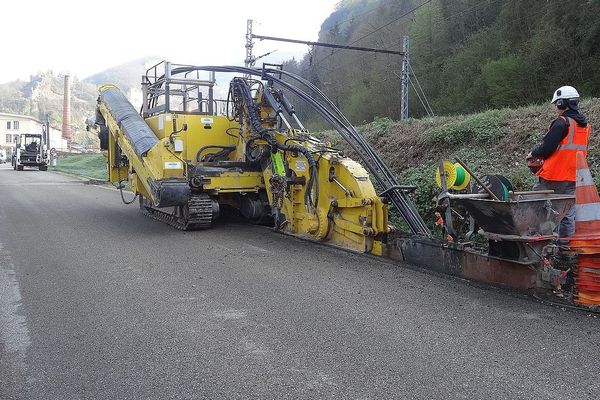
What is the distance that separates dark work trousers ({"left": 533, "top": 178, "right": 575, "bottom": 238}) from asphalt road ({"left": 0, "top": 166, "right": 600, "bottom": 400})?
84 centimetres

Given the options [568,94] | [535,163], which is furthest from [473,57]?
[568,94]

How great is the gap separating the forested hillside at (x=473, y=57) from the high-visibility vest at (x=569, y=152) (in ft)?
60.9

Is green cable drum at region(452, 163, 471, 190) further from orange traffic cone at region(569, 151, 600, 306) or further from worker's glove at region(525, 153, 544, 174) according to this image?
orange traffic cone at region(569, 151, 600, 306)

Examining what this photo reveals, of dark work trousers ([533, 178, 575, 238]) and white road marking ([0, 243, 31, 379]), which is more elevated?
dark work trousers ([533, 178, 575, 238])

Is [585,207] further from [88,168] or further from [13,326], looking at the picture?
[88,168]

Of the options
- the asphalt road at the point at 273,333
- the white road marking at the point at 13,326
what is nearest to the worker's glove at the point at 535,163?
the asphalt road at the point at 273,333

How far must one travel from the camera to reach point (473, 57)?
3231 cm

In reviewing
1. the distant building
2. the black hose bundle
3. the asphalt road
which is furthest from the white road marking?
the distant building

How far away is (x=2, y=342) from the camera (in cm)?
414

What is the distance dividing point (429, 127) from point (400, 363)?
869 centimetres

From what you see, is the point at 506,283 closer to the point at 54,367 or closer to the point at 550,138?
the point at 550,138

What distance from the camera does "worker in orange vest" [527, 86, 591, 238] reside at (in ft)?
17.1

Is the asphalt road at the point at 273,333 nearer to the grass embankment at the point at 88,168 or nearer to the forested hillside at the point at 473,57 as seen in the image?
the forested hillside at the point at 473,57

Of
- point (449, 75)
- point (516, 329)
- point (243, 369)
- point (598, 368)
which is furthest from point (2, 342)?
point (449, 75)
